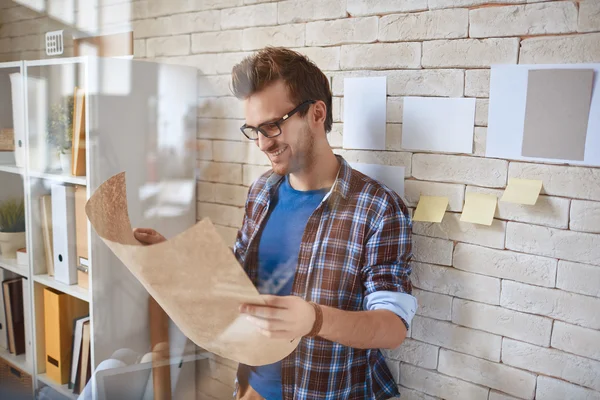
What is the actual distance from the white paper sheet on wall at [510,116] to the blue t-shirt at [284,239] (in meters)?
0.24

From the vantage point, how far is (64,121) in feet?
2.04

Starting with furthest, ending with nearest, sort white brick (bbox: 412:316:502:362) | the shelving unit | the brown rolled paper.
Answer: white brick (bbox: 412:316:502:362), the shelving unit, the brown rolled paper

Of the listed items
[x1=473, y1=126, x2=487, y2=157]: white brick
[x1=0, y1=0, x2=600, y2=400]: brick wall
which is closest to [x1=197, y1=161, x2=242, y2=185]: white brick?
[x1=0, y1=0, x2=600, y2=400]: brick wall

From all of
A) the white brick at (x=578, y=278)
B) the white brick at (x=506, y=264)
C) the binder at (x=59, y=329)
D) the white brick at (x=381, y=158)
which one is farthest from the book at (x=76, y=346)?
the white brick at (x=578, y=278)

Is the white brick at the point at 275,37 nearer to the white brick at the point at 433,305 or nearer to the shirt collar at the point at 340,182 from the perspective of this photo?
the shirt collar at the point at 340,182

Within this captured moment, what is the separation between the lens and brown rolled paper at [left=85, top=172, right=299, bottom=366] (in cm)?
47

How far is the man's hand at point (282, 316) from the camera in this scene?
50cm

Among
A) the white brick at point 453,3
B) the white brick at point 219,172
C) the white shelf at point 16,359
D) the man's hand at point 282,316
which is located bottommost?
the white shelf at point 16,359

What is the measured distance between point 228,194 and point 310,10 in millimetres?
260

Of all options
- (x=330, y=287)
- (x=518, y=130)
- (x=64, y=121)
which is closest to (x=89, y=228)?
(x=64, y=121)

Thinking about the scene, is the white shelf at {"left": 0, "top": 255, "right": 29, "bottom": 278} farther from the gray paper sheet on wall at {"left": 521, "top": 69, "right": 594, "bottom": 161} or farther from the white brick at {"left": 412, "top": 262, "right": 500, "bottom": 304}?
the gray paper sheet on wall at {"left": 521, "top": 69, "right": 594, "bottom": 161}

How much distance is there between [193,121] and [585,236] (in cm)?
50

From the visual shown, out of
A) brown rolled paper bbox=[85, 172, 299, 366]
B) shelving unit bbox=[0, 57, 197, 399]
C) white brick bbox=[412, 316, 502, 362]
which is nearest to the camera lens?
brown rolled paper bbox=[85, 172, 299, 366]

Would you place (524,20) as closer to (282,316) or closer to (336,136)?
(336,136)
